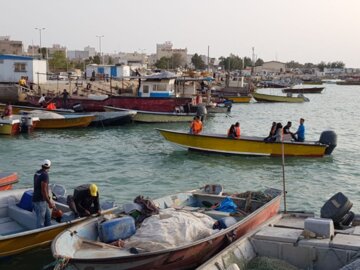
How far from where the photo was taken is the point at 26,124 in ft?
96.3

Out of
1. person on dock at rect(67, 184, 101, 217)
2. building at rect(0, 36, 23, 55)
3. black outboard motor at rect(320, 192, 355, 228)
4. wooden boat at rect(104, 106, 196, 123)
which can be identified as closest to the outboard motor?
wooden boat at rect(104, 106, 196, 123)

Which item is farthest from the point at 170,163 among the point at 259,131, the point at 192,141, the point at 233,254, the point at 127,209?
the point at 259,131

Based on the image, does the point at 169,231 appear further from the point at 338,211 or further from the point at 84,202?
the point at 338,211

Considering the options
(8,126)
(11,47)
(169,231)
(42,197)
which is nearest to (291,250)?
(169,231)

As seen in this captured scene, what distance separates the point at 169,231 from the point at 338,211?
13.7ft

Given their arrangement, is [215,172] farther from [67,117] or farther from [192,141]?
[67,117]

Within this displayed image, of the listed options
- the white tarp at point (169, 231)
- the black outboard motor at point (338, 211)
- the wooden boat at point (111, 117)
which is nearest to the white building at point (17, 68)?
the wooden boat at point (111, 117)

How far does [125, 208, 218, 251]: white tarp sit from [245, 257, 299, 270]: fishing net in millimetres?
1021

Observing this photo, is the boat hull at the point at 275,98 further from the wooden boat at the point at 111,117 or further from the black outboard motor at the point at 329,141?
the black outboard motor at the point at 329,141

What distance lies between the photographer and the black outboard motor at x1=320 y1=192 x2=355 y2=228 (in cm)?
1171

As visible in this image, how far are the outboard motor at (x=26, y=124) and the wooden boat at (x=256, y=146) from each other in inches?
414

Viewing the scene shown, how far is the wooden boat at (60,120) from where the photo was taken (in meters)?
31.5

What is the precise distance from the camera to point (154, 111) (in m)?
37.5

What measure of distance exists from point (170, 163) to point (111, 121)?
13178 mm
